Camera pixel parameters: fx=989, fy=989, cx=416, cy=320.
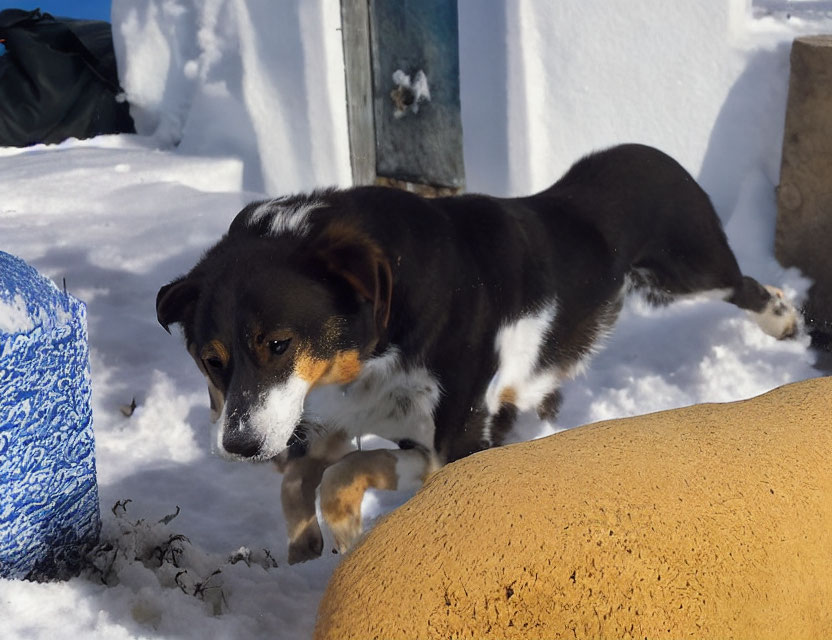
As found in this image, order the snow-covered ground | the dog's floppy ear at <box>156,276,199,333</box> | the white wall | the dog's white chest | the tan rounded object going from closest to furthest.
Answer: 1. the tan rounded object
2. the snow-covered ground
3. the dog's floppy ear at <box>156,276,199,333</box>
4. the dog's white chest
5. the white wall

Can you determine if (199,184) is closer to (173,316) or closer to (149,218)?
(149,218)

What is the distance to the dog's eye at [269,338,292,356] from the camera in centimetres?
266

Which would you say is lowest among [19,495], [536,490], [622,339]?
[622,339]

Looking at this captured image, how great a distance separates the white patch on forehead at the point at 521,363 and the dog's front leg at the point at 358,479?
0.33 m

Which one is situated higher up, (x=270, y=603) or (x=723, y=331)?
(x=270, y=603)

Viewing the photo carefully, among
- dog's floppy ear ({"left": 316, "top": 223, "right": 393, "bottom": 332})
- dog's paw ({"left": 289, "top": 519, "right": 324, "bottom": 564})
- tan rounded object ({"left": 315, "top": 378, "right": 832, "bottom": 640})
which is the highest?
dog's floppy ear ({"left": 316, "top": 223, "right": 393, "bottom": 332})

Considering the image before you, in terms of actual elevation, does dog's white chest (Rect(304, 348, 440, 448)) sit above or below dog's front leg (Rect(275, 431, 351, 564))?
above

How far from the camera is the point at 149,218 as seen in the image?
5.84 m

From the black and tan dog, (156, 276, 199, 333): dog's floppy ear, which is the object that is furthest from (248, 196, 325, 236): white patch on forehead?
(156, 276, 199, 333): dog's floppy ear

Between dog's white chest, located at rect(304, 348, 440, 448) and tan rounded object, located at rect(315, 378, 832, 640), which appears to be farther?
dog's white chest, located at rect(304, 348, 440, 448)

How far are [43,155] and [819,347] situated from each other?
17.6ft

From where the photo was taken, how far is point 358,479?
9.82 ft

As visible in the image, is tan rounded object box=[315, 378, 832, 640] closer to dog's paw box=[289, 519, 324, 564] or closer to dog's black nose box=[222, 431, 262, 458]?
dog's black nose box=[222, 431, 262, 458]

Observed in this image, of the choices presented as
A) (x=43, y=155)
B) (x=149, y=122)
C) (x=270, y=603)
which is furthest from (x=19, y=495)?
(x=149, y=122)
